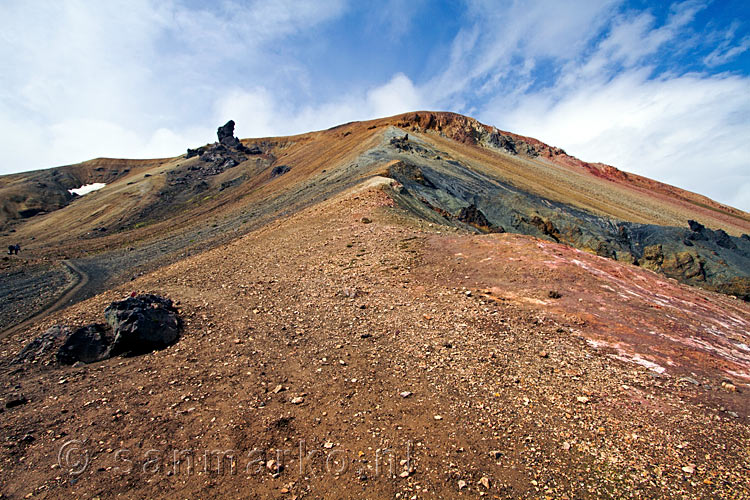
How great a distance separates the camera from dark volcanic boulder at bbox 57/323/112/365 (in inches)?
328

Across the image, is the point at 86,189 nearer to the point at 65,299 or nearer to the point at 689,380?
the point at 65,299

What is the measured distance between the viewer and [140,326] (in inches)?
340

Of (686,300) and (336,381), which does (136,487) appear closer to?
(336,381)

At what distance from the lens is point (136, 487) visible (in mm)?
4828

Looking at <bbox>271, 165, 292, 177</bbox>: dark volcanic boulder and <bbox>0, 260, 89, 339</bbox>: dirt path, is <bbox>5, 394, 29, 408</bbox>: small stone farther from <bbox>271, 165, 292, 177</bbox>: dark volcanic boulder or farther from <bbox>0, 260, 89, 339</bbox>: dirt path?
<bbox>271, 165, 292, 177</bbox>: dark volcanic boulder

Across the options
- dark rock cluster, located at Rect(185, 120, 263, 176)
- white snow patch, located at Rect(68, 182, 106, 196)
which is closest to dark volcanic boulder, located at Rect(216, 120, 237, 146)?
dark rock cluster, located at Rect(185, 120, 263, 176)

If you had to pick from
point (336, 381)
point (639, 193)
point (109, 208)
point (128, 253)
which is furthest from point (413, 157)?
point (639, 193)

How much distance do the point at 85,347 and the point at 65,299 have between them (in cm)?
1250

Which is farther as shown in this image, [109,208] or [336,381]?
[109,208]

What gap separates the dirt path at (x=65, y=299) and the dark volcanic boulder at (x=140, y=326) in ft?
25.0

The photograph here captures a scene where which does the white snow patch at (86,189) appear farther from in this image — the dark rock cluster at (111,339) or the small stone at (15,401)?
the small stone at (15,401)

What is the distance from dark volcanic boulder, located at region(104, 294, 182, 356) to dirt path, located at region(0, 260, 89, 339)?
25.0ft

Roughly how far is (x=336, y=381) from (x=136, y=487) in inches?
138

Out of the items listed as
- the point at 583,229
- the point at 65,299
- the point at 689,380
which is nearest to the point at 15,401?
the point at 689,380
